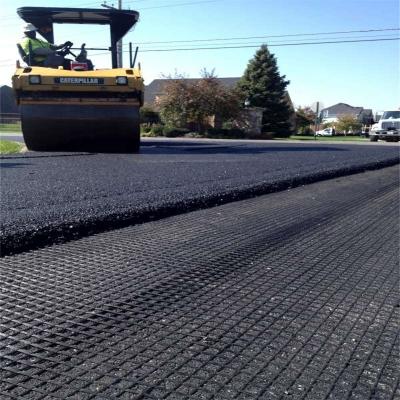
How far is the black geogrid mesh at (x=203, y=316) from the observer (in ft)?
4.28

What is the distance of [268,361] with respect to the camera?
1.42 m

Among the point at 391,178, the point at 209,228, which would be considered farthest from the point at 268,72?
the point at 209,228

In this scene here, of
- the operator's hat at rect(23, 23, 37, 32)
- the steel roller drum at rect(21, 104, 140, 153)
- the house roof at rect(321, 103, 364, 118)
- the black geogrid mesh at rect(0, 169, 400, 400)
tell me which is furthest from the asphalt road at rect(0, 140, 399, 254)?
the house roof at rect(321, 103, 364, 118)

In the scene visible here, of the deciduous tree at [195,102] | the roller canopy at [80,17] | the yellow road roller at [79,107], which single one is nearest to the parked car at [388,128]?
the deciduous tree at [195,102]

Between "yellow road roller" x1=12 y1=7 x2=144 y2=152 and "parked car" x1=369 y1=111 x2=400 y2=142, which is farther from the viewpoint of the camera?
"parked car" x1=369 y1=111 x2=400 y2=142

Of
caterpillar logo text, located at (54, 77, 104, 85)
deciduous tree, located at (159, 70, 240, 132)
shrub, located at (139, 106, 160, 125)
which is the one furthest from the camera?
shrub, located at (139, 106, 160, 125)

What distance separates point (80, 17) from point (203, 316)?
321 inches

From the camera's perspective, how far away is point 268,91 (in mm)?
35906

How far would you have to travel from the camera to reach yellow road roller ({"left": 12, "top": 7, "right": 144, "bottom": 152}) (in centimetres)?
716

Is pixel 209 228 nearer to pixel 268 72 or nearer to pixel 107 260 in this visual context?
pixel 107 260

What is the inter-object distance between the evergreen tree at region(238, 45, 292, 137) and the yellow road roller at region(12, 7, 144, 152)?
92.6 ft

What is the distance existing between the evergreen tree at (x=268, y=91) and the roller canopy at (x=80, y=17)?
26748mm

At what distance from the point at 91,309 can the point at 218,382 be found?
65cm

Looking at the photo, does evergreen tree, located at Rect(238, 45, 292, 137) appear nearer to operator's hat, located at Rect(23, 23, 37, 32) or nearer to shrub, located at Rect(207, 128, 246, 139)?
shrub, located at Rect(207, 128, 246, 139)
